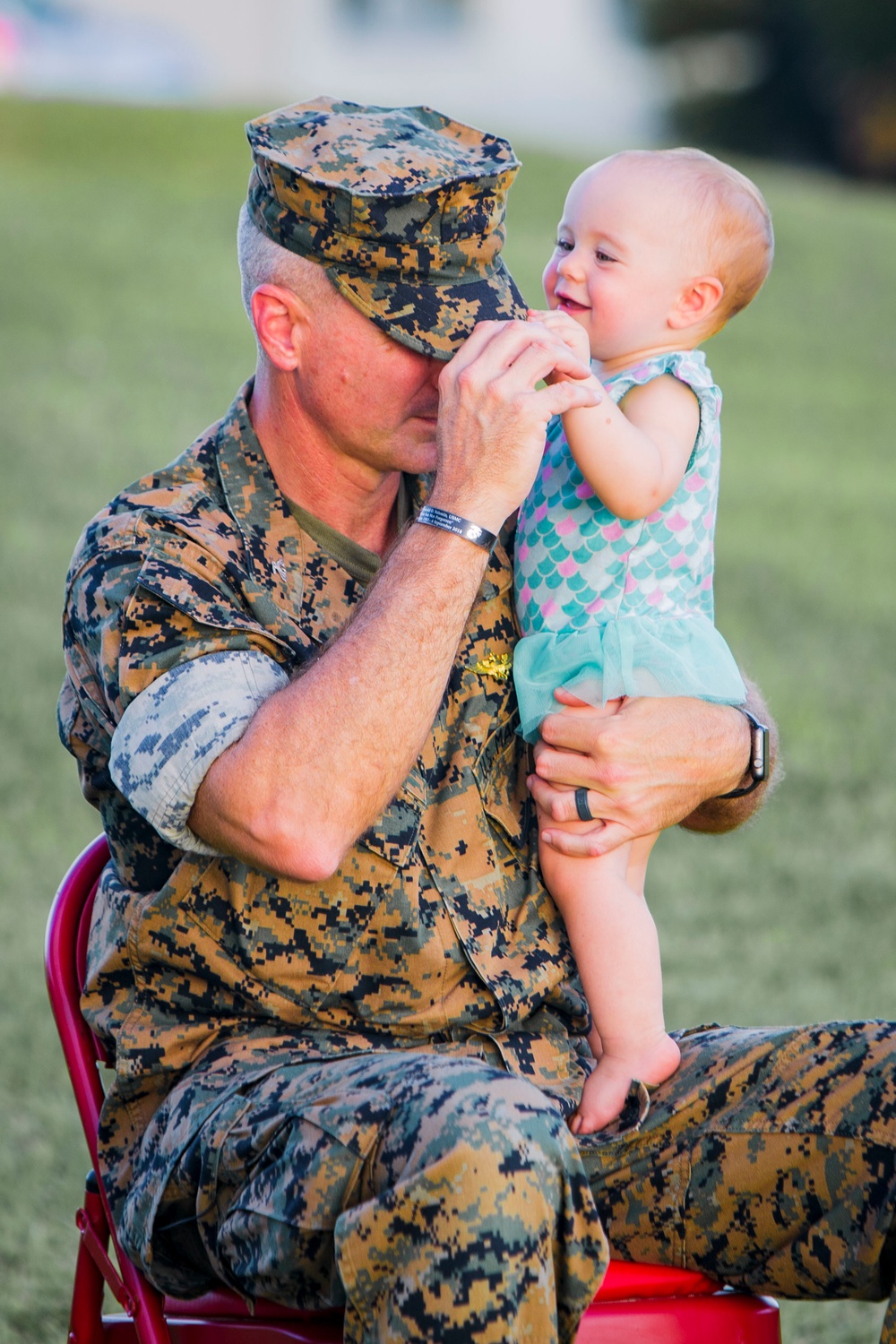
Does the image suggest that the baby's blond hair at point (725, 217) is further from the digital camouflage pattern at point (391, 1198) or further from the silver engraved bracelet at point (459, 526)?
the digital camouflage pattern at point (391, 1198)

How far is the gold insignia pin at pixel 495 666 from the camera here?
236 cm

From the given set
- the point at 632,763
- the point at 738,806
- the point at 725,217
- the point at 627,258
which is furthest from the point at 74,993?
the point at 725,217

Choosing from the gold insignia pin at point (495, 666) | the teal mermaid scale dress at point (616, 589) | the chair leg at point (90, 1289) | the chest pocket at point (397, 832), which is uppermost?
the teal mermaid scale dress at point (616, 589)

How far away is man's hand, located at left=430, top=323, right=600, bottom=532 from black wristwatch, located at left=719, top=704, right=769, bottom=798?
65 centimetres

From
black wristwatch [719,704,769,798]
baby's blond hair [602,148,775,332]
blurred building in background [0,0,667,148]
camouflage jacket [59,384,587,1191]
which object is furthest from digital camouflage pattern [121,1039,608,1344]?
blurred building in background [0,0,667,148]

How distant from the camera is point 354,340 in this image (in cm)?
223

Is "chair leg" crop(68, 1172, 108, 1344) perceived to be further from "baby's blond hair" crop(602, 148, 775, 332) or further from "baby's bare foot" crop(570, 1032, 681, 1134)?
"baby's blond hair" crop(602, 148, 775, 332)

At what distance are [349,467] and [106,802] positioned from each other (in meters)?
0.59

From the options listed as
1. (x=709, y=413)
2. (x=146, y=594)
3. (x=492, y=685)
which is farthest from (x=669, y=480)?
(x=146, y=594)

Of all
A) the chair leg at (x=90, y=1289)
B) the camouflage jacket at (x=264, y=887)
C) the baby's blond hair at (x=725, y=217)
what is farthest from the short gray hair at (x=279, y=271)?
the chair leg at (x=90, y=1289)

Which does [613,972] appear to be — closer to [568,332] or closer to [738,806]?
[738,806]

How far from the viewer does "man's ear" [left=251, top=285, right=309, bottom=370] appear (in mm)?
2262

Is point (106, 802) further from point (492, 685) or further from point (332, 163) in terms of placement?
point (332, 163)

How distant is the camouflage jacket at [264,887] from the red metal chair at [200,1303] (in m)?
0.05
